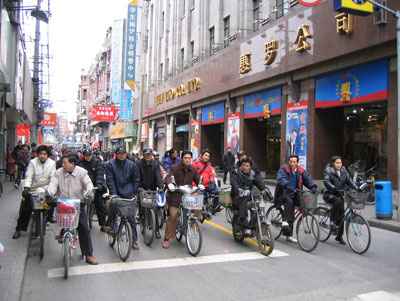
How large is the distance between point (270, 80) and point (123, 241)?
539 inches

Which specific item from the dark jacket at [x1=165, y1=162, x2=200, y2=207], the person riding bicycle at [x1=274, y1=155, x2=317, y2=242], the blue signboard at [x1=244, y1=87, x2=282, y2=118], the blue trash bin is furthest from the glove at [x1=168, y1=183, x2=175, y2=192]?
the blue signboard at [x1=244, y1=87, x2=282, y2=118]

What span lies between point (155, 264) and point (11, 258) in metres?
2.23

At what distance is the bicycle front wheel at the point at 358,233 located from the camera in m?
6.57

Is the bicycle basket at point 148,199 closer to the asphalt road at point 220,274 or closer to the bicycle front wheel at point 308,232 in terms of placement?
the asphalt road at point 220,274

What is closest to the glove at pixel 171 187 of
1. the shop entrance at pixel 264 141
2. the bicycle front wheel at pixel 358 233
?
the bicycle front wheel at pixel 358 233

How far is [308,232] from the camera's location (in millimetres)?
6902

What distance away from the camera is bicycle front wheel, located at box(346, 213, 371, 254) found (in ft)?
21.6

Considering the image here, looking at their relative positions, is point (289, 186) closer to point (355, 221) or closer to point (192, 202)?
point (355, 221)

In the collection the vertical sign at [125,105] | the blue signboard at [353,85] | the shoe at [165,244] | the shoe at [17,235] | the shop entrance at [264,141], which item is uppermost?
the vertical sign at [125,105]

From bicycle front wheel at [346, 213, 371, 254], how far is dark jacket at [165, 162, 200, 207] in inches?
117

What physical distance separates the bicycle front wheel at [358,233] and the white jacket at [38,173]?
5.55 m

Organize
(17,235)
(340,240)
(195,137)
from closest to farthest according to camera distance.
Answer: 1. (17,235)
2. (340,240)
3. (195,137)

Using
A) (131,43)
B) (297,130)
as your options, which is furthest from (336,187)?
(131,43)

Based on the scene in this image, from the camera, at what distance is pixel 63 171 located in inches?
228
